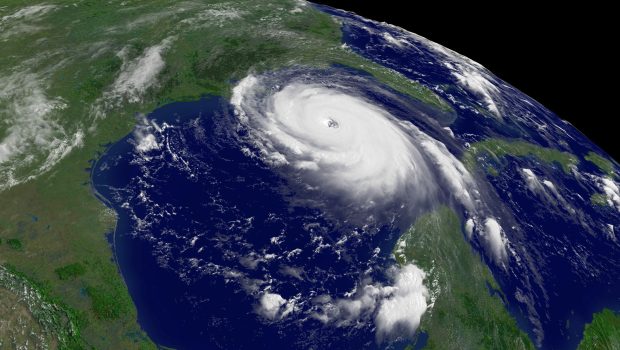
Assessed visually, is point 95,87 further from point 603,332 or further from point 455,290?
point 603,332

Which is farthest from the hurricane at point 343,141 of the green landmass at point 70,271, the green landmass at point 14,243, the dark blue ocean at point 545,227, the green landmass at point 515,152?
the green landmass at point 14,243

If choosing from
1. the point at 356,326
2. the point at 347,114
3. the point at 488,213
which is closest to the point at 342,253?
the point at 356,326

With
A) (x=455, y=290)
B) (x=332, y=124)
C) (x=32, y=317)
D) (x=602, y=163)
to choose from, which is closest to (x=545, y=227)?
(x=455, y=290)

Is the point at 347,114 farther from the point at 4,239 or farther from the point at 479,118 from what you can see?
the point at 4,239

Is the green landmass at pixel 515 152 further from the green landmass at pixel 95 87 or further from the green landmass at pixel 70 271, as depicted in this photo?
the green landmass at pixel 70 271

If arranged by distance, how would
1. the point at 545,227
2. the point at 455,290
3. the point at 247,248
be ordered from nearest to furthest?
1. the point at 247,248
2. the point at 455,290
3. the point at 545,227

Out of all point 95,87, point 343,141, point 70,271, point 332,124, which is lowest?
point 70,271
